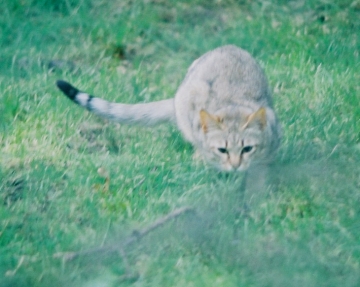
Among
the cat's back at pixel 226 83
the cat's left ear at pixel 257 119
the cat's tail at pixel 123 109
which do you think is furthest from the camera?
the cat's tail at pixel 123 109

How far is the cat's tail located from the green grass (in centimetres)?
11

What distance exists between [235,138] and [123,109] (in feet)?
3.56

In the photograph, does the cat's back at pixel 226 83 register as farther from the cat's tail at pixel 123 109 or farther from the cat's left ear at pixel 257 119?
the cat's left ear at pixel 257 119

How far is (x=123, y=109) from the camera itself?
579 centimetres

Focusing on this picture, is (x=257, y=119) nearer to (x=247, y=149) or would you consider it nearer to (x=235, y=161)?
(x=247, y=149)

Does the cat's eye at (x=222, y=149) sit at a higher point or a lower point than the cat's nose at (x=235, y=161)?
higher

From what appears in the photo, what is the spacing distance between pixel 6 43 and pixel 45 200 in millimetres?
2733

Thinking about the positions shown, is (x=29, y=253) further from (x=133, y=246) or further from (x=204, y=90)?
(x=204, y=90)

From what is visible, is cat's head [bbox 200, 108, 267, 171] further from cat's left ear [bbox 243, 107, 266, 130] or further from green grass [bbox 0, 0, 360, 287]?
green grass [bbox 0, 0, 360, 287]

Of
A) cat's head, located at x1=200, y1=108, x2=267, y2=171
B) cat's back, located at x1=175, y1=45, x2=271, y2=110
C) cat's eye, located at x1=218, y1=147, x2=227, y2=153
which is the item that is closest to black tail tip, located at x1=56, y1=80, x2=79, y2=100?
cat's back, located at x1=175, y1=45, x2=271, y2=110

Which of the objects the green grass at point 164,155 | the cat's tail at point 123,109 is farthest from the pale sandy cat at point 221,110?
the green grass at point 164,155

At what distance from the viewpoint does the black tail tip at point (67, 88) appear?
18.6 ft

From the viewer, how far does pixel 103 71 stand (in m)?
6.86

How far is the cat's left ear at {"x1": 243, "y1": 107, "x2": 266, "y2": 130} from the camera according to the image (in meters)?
5.04
